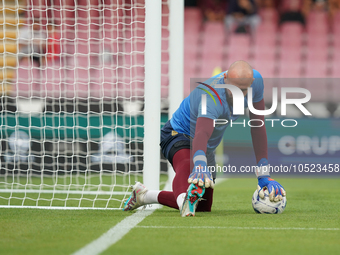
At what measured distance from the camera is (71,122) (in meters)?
9.06

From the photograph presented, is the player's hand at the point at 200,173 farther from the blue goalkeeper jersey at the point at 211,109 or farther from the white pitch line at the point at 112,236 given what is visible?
the white pitch line at the point at 112,236

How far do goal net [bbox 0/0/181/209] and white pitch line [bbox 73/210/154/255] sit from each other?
796mm

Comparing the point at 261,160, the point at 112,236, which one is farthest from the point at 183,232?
the point at 261,160

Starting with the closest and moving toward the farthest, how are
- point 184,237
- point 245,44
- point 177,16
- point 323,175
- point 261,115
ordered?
point 184,237, point 261,115, point 177,16, point 323,175, point 245,44

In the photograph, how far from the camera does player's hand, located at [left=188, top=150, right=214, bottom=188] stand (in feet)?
12.1

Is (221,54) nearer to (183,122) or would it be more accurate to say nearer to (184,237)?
(183,122)

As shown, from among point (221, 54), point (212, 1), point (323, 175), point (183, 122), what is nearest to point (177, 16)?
point (183, 122)

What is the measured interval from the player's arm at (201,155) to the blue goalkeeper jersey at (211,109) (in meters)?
0.07

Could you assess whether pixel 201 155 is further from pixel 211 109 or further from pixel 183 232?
pixel 183 232

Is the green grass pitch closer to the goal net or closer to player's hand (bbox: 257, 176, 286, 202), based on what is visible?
player's hand (bbox: 257, 176, 286, 202)

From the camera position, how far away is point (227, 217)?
401 centimetres

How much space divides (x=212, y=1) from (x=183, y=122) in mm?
10509

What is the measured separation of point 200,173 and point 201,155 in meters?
0.13

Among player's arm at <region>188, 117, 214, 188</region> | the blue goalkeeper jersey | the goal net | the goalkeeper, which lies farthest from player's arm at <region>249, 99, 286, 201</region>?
the goal net
